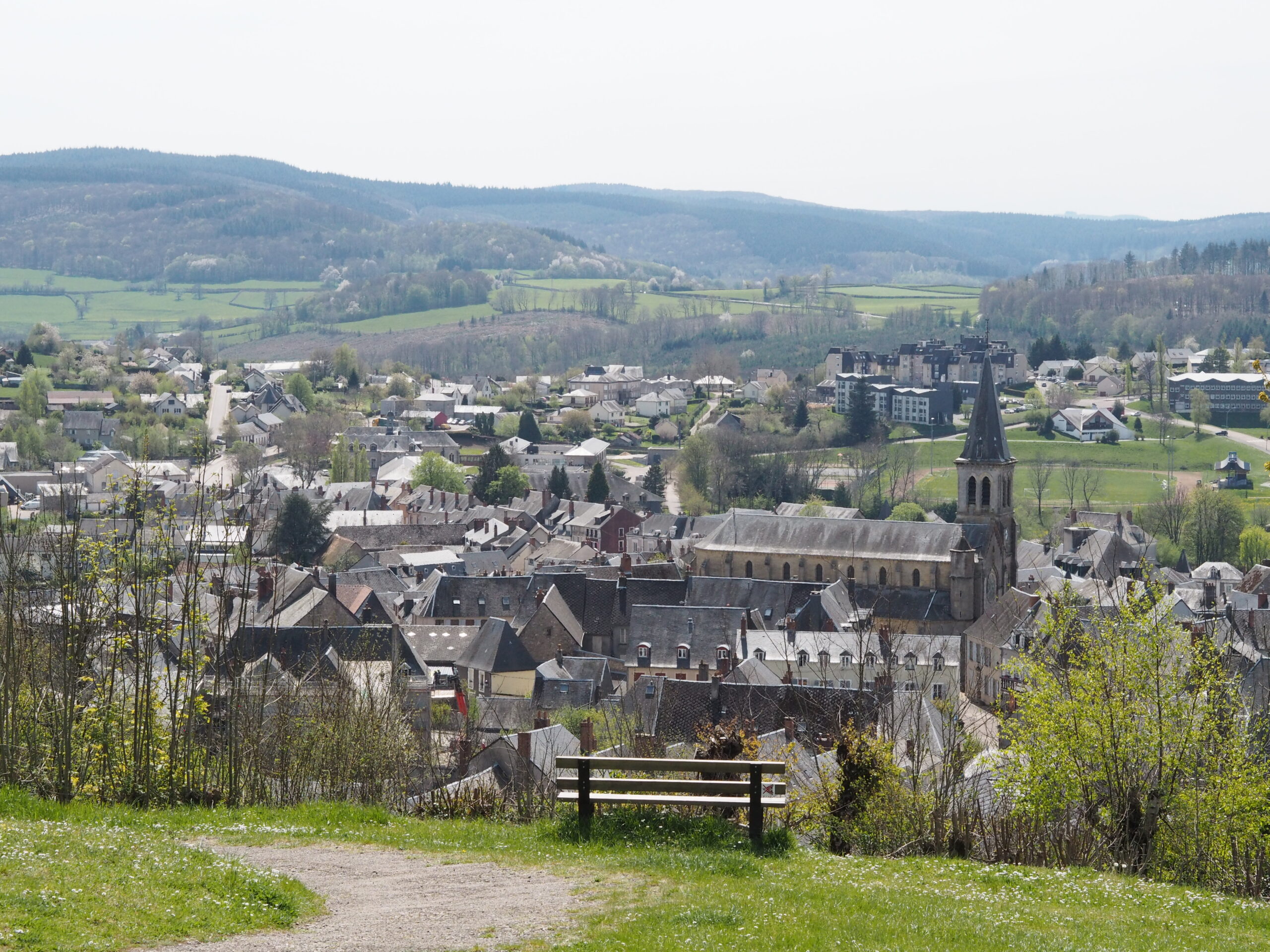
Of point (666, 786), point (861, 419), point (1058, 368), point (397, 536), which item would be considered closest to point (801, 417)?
point (861, 419)

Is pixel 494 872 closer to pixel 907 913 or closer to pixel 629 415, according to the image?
pixel 907 913

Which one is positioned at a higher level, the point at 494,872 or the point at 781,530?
the point at 494,872

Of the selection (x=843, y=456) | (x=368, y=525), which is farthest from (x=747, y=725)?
(x=843, y=456)

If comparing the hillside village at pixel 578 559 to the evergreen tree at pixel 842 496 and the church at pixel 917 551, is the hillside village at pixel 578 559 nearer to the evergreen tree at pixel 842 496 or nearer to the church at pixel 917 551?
the church at pixel 917 551

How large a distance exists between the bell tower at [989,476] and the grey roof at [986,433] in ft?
0.07

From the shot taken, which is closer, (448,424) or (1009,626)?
(1009,626)

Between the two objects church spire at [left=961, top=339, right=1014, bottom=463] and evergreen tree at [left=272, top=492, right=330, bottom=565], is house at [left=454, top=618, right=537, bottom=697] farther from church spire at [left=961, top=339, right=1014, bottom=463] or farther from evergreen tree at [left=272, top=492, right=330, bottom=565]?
evergreen tree at [left=272, top=492, right=330, bottom=565]

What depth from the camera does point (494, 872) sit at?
12.8 metres

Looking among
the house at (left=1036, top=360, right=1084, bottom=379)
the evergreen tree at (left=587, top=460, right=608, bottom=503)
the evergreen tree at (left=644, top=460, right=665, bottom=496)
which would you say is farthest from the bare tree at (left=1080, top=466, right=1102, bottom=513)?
the house at (left=1036, top=360, right=1084, bottom=379)

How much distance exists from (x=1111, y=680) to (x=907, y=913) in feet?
29.9

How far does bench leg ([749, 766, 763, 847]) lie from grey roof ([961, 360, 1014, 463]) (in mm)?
51125

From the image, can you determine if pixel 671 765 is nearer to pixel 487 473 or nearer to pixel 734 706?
pixel 734 706

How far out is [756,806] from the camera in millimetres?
13648

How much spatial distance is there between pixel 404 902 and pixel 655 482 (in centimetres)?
9619
